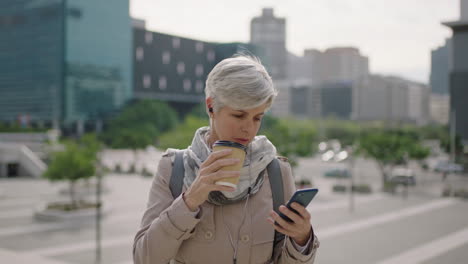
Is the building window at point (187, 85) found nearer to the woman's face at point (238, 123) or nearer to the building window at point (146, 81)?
A: the building window at point (146, 81)

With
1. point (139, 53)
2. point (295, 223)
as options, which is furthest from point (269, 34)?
point (295, 223)

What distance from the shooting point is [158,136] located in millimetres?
57875

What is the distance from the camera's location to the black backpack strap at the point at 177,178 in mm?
1988

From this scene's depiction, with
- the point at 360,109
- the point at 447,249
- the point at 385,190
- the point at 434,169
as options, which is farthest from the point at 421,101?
the point at 447,249

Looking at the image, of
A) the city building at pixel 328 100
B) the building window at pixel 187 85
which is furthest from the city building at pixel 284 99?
the building window at pixel 187 85

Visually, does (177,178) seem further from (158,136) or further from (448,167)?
(158,136)

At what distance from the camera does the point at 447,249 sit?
576 inches

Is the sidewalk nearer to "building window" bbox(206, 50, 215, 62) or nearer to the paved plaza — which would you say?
the paved plaza

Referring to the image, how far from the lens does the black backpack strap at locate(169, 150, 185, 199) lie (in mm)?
1988

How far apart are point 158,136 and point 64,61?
2168 cm

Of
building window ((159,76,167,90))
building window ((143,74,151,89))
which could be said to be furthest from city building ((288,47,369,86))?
building window ((143,74,151,89))

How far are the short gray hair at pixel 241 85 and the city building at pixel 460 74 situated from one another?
174ft

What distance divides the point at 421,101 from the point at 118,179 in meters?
136

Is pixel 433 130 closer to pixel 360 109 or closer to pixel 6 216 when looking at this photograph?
pixel 360 109
